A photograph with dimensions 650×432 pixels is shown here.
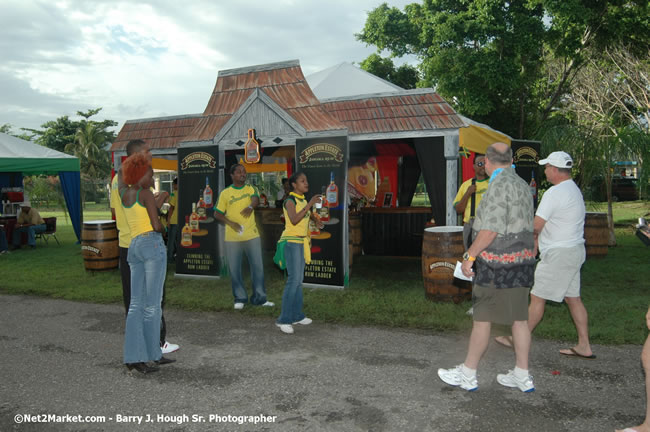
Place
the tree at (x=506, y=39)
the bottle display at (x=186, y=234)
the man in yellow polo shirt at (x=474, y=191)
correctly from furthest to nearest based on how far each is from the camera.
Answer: the tree at (x=506, y=39) → the bottle display at (x=186, y=234) → the man in yellow polo shirt at (x=474, y=191)

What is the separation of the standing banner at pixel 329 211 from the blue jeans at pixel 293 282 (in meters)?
1.98

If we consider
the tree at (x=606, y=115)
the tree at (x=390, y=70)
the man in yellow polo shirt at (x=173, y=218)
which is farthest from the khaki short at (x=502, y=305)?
the tree at (x=390, y=70)

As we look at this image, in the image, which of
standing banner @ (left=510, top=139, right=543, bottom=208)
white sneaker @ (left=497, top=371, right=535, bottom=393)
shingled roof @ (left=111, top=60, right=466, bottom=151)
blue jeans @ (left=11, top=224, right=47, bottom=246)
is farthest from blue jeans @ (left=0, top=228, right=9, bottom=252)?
white sneaker @ (left=497, top=371, right=535, bottom=393)

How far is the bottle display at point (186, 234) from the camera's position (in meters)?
8.13

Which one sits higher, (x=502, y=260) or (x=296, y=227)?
(x=296, y=227)

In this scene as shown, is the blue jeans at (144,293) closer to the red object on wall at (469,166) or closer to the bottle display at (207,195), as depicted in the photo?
the bottle display at (207,195)

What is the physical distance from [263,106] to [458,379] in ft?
18.0

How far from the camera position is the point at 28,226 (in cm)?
1289

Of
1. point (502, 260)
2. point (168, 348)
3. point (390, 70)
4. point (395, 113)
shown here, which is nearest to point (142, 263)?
point (168, 348)

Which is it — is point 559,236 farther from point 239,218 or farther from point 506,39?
point 506,39

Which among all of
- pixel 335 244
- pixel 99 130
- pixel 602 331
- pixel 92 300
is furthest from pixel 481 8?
pixel 99 130

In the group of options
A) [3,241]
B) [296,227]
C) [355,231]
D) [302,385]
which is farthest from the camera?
[3,241]

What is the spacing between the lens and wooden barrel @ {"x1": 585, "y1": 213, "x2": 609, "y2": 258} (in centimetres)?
945

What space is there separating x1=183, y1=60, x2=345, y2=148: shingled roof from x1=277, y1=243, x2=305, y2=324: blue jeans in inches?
110
